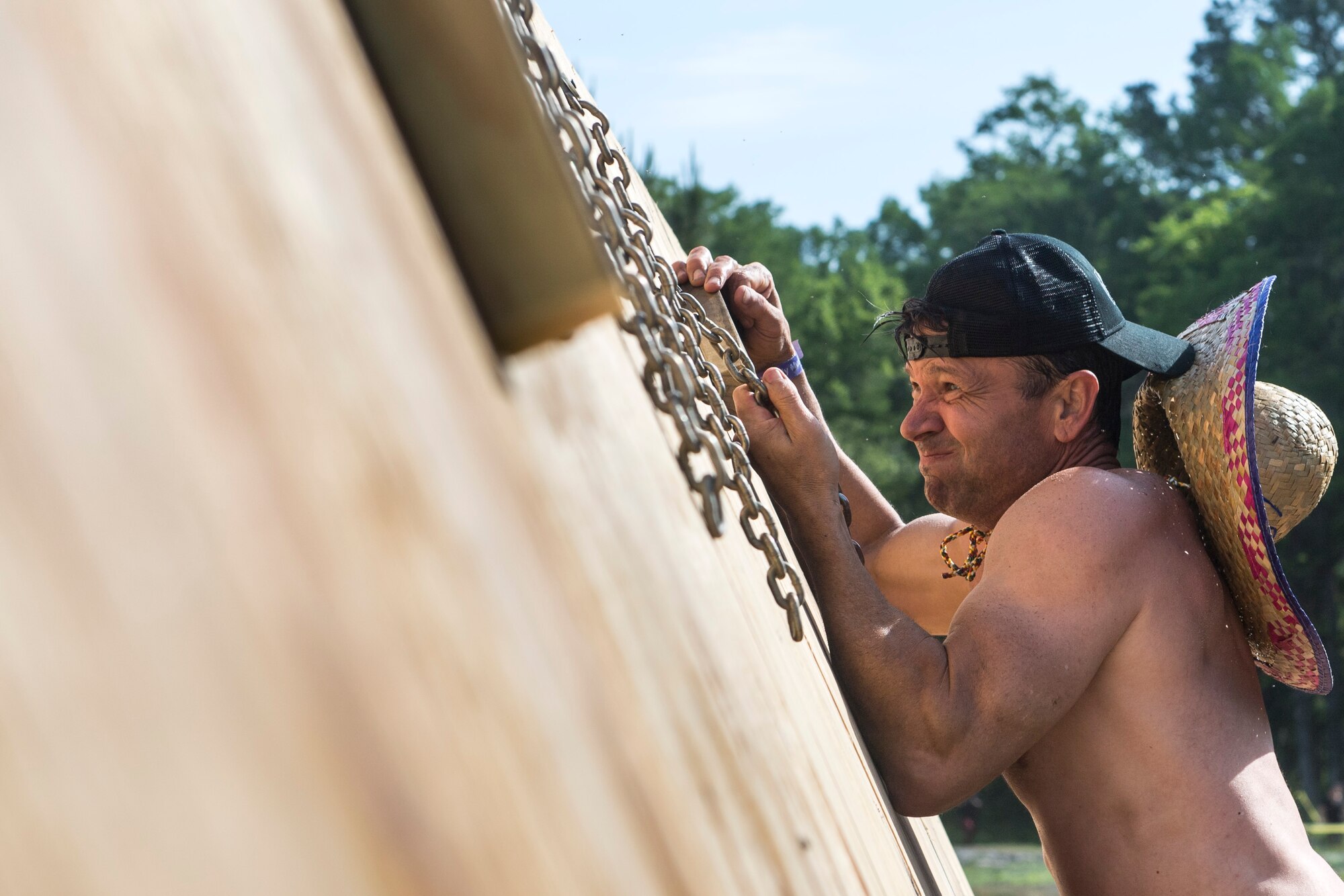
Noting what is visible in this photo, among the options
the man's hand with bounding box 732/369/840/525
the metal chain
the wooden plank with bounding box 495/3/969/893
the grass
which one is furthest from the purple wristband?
the grass

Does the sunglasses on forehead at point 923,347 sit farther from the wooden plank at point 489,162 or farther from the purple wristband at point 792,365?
the wooden plank at point 489,162

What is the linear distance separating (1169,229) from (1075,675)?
91.7 feet

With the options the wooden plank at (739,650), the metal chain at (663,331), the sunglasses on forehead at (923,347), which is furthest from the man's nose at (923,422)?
the wooden plank at (739,650)

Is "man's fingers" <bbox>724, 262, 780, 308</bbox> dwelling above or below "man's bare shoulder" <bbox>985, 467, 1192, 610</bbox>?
above

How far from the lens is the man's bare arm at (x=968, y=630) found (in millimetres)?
1966

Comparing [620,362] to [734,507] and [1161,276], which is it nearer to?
[734,507]

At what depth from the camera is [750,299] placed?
2.47 metres

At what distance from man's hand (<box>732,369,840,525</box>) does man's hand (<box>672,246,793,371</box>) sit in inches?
12.9

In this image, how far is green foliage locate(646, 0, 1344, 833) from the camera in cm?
2409

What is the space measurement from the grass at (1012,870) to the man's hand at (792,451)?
25.2 feet

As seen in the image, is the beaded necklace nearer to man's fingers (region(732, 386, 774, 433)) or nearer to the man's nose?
the man's nose

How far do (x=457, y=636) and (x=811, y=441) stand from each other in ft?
5.20

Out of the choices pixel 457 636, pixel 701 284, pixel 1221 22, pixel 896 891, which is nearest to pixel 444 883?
pixel 457 636

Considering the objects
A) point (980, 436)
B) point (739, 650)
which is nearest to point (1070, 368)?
point (980, 436)
